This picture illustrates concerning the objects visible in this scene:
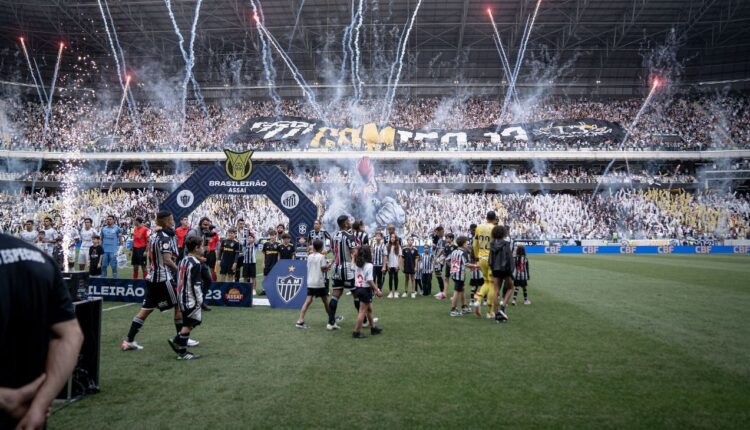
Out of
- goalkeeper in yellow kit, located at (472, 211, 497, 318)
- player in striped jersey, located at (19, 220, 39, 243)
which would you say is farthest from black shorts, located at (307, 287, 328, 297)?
player in striped jersey, located at (19, 220, 39, 243)

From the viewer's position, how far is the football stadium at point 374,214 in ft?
17.1

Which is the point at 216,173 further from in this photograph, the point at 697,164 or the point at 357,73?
the point at 697,164

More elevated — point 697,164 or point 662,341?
point 697,164

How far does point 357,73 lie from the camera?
2154 inches

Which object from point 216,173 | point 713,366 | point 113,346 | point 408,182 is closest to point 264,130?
point 408,182

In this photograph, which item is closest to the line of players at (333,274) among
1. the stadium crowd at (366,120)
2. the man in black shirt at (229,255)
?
the man in black shirt at (229,255)

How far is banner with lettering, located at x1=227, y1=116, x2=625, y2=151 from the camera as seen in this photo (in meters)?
48.3

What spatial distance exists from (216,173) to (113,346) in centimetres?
715

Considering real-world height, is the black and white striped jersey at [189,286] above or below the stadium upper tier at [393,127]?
below

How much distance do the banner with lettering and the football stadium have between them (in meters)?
0.28

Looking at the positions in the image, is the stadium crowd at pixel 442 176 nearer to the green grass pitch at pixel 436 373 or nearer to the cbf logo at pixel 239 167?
the cbf logo at pixel 239 167

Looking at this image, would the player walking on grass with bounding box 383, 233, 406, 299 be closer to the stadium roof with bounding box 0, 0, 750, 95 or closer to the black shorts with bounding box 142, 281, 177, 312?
the black shorts with bounding box 142, 281, 177, 312

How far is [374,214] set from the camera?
122 feet

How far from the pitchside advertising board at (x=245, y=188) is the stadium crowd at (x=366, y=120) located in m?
35.3
